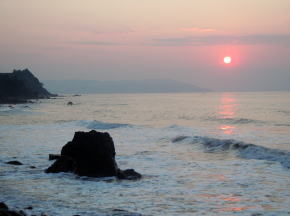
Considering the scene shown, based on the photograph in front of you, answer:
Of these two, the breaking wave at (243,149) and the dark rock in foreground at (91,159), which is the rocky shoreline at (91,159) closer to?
the dark rock in foreground at (91,159)

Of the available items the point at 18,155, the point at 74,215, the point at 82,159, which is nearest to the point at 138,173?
the point at 82,159

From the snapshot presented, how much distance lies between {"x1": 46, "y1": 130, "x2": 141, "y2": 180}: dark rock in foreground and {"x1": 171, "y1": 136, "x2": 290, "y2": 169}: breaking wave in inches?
379

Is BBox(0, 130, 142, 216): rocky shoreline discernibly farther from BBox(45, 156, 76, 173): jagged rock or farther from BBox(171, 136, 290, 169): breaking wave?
BBox(171, 136, 290, 169): breaking wave

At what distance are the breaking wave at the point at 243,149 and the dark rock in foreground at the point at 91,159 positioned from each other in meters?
9.63

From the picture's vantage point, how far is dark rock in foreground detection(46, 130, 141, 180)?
63.4 ft

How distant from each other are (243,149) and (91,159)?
43.6ft

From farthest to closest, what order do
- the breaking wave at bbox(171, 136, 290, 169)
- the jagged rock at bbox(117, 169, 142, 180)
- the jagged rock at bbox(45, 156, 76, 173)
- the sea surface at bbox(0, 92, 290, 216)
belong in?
the breaking wave at bbox(171, 136, 290, 169) → the jagged rock at bbox(45, 156, 76, 173) → the jagged rock at bbox(117, 169, 142, 180) → the sea surface at bbox(0, 92, 290, 216)

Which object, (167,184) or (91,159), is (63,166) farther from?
(167,184)

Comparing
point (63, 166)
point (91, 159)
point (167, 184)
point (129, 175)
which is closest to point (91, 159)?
point (91, 159)

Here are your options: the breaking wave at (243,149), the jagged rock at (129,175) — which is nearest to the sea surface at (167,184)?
the breaking wave at (243,149)

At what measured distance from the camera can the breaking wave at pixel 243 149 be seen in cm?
2470

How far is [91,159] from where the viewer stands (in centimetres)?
1986

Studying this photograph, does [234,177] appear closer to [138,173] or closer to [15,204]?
[138,173]

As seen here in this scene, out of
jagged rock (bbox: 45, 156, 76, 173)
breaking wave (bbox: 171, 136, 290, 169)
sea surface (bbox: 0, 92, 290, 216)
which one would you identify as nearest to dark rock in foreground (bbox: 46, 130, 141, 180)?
jagged rock (bbox: 45, 156, 76, 173)
